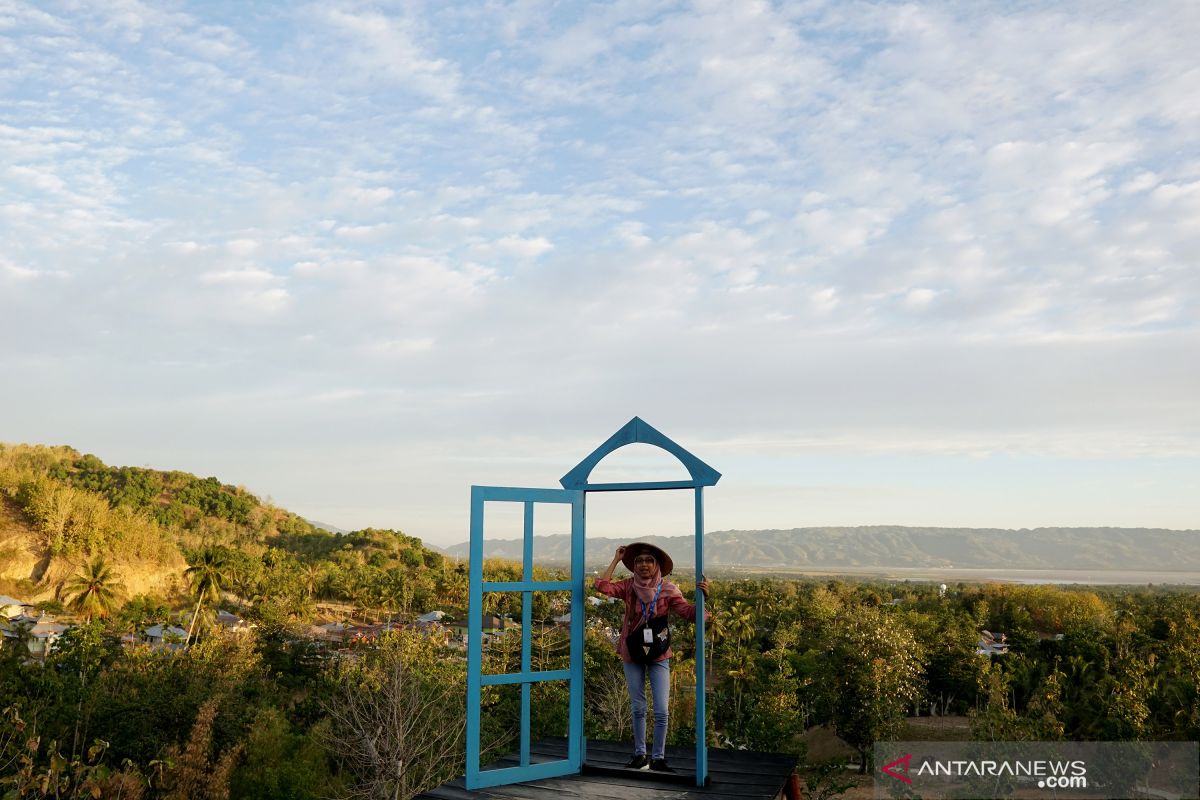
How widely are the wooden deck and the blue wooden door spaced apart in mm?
98

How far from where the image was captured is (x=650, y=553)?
6.20 m

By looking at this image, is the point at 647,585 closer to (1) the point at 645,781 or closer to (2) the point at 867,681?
(1) the point at 645,781

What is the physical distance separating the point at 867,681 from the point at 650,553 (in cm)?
2302

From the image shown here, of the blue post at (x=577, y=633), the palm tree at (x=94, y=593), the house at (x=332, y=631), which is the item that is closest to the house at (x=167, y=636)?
the house at (x=332, y=631)

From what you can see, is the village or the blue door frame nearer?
the blue door frame

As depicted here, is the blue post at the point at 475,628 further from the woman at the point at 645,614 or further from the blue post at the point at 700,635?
the blue post at the point at 700,635

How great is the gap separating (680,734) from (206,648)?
22.4m

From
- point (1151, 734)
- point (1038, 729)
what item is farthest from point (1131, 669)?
point (1038, 729)

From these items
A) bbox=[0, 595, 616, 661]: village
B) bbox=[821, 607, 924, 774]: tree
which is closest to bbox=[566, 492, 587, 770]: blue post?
bbox=[0, 595, 616, 661]: village

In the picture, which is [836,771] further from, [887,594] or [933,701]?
[887,594]

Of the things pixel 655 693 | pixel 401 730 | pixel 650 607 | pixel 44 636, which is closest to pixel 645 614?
pixel 650 607

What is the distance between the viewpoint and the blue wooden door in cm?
583

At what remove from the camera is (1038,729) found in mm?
14992

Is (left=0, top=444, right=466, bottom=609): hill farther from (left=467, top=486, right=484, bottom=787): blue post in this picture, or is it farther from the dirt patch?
(left=467, top=486, right=484, bottom=787): blue post
